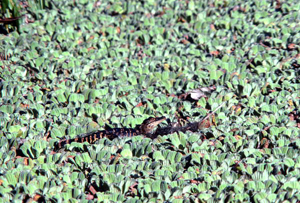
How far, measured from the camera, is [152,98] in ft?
11.1

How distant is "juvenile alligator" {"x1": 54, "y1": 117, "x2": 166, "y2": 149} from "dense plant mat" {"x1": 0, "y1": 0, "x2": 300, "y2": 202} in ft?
0.21

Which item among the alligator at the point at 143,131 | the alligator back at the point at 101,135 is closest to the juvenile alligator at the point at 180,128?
the alligator at the point at 143,131

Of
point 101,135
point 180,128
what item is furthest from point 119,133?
point 180,128

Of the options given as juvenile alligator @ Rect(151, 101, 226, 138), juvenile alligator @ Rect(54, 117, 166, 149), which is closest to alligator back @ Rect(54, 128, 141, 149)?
juvenile alligator @ Rect(54, 117, 166, 149)

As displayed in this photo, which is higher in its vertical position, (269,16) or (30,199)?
(269,16)

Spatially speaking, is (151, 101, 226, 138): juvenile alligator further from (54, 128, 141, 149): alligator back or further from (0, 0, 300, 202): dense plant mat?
(54, 128, 141, 149): alligator back

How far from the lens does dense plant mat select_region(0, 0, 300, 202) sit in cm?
249

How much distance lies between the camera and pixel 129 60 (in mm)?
3893

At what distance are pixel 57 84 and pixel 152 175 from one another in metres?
1.32

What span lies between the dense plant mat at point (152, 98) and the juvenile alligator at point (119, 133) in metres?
0.06

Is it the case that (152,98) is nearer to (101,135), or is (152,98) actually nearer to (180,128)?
(180,128)

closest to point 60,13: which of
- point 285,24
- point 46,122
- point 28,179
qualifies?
point 46,122

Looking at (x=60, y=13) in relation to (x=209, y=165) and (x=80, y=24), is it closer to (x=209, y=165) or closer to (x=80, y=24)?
(x=80, y=24)

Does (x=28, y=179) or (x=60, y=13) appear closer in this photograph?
(x=28, y=179)
